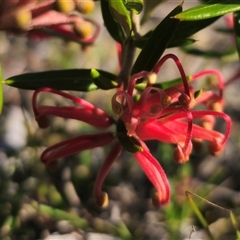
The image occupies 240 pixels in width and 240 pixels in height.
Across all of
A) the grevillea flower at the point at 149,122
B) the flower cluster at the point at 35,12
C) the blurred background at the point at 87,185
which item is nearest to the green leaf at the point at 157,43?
the grevillea flower at the point at 149,122

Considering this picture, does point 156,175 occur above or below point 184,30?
below

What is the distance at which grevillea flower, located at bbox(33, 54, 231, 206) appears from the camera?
843 millimetres

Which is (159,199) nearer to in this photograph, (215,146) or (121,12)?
(215,146)

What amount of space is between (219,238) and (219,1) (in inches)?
33.1

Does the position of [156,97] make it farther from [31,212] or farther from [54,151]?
[31,212]

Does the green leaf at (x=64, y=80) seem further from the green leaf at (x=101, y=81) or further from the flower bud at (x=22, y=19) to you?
the flower bud at (x=22, y=19)

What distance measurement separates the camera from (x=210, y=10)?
758 mm

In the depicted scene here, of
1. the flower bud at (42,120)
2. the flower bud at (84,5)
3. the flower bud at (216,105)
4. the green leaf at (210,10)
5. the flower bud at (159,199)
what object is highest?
the flower bud at (84,5)

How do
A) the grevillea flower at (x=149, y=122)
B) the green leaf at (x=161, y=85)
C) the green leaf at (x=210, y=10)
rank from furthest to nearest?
the green leaf at (x=161, y=85)
the grevillea flower at (x=149, y=122)
the green leaf at (x=210, y=10)

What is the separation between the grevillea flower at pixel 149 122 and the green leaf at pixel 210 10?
9 centimetres

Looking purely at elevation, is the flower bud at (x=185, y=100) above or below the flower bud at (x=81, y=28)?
below

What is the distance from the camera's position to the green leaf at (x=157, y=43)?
2.55 feet

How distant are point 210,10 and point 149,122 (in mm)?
214

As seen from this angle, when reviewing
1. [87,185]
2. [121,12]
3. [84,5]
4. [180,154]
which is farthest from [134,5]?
[87,185]
